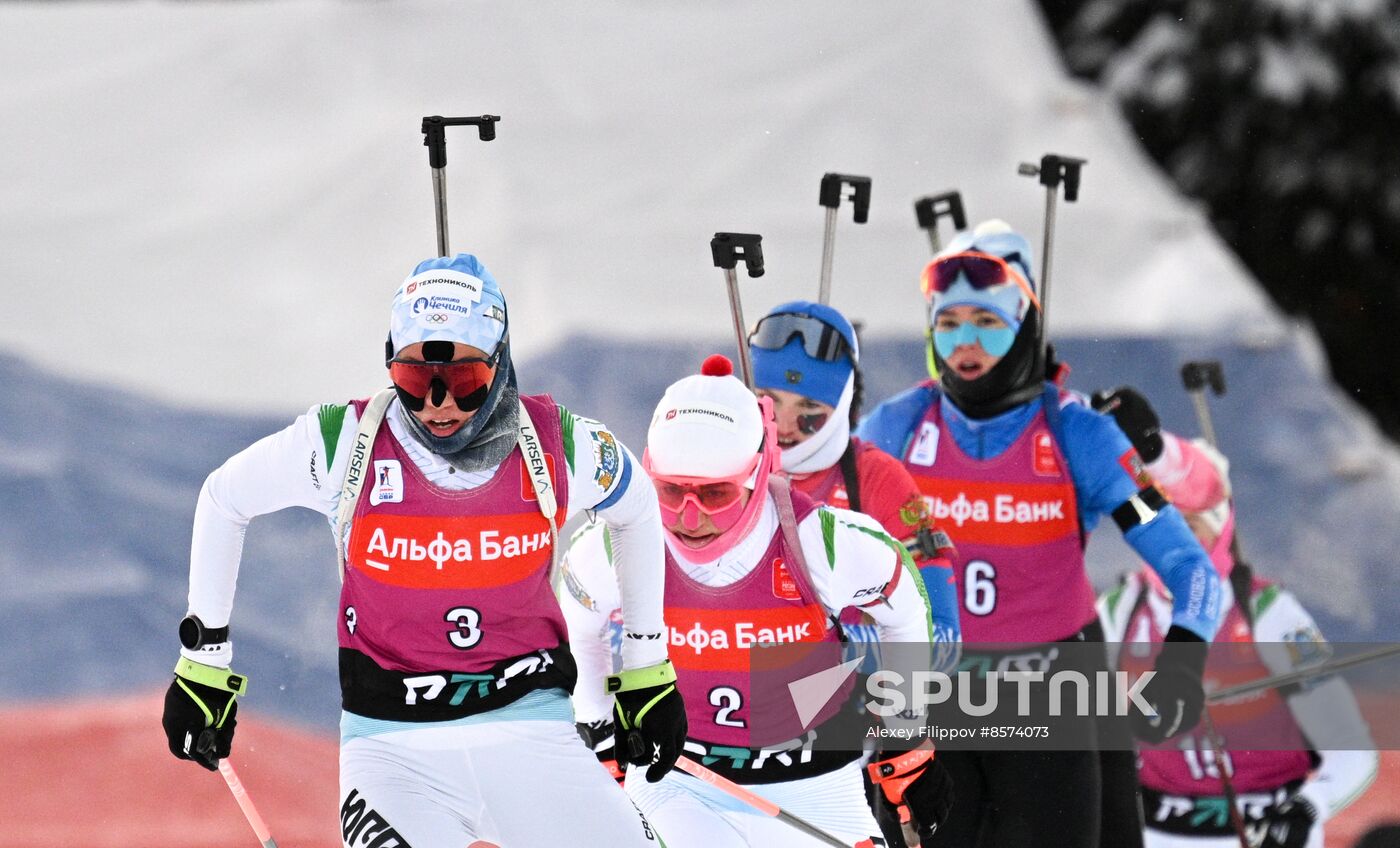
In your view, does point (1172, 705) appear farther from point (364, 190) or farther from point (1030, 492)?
point (364, 190)

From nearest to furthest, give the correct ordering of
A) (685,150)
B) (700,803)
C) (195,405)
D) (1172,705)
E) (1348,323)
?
(700,803)
(1172,705)
(195,405)
(685,150)
(1348,323)

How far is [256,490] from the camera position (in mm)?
4371

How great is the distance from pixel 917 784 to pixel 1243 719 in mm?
3147

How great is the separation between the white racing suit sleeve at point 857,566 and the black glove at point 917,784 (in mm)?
397

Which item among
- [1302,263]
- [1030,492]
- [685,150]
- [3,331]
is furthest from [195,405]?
[1302,263]

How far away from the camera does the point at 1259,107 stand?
14.1m

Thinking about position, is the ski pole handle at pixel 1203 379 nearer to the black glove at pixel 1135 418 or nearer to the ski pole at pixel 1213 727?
the ski pole at pixel 1213 727

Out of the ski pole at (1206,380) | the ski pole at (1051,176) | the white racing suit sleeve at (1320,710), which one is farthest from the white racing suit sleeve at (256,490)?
the ski pole at (1206,380)

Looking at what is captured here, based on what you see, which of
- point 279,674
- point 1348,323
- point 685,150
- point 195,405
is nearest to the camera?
point 279,674

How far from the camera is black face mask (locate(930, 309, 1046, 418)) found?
6078 mm

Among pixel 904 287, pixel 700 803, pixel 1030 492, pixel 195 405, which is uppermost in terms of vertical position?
pixel 904 287

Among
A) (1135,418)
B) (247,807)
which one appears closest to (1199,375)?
(1135,418)

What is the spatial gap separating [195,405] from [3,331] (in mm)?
1131

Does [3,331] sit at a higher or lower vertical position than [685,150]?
lower
